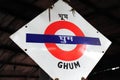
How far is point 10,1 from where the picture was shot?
15.7 feet

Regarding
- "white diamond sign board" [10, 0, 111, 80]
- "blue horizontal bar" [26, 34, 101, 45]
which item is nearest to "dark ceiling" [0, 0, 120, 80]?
"white diamond sign board" [10, 0, 111, 80]

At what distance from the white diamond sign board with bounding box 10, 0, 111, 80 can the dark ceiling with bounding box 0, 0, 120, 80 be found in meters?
0.11

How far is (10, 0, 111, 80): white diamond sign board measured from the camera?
56.5 inches

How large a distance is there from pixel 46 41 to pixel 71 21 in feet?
0.91

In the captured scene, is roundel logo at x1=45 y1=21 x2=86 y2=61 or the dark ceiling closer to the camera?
roundel logo at x1=45 y1=21 x2=86 y2=61

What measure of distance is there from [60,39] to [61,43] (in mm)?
27

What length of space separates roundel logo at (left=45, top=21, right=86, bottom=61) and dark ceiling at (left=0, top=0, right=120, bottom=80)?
162 mm

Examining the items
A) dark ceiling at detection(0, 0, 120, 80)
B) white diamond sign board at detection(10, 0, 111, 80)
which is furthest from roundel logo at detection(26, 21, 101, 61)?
dark ceiling at detection(0, 0, 120, 80)

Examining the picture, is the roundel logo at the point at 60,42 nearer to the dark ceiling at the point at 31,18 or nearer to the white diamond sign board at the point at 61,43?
the white diamond sign board at the point at 61,43

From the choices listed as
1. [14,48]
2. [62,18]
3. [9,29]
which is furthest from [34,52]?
[14,48]

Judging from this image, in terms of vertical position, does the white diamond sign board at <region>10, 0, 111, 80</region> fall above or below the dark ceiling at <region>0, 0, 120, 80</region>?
above

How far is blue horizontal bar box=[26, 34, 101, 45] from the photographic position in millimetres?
1469

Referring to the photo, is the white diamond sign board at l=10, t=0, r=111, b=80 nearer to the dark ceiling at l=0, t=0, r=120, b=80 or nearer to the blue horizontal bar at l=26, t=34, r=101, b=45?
the blue horizontal bar at l=26, t=34, r=101, b=45

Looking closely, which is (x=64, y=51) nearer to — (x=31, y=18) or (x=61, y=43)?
(x=61, y=43)
